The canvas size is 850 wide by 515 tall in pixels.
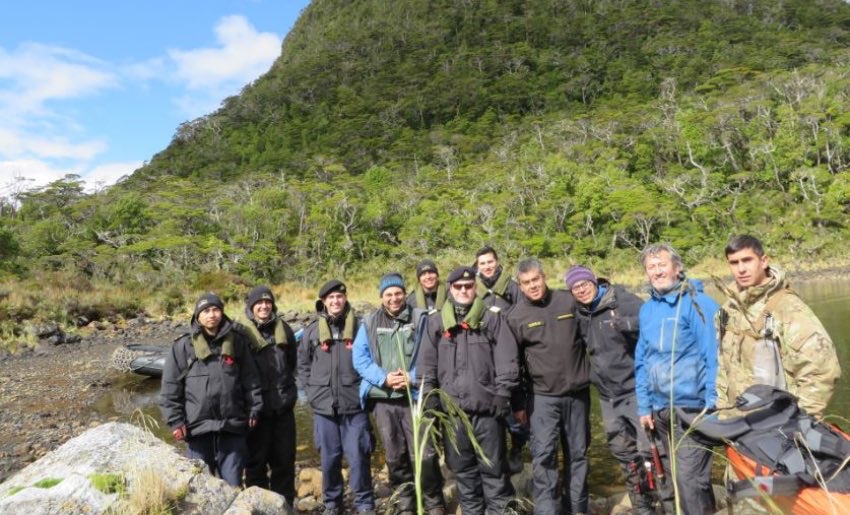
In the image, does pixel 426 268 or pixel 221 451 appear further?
pixel 426 268

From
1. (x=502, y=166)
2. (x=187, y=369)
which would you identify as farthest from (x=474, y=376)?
(x=502, y=166)

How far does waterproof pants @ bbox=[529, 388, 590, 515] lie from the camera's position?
283cm

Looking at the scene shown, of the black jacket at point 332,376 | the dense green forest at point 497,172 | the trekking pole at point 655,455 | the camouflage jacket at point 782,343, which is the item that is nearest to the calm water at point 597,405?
the camouflage jacket at point 782,343

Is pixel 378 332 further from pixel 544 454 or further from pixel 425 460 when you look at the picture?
pixel 544 454

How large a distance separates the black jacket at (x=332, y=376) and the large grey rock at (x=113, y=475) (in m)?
0.73

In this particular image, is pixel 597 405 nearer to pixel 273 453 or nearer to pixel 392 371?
pixel 392 371

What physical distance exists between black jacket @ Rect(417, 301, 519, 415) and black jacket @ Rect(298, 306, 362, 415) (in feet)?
1.90

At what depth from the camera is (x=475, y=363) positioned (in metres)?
2.79

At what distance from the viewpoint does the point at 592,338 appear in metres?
2.92

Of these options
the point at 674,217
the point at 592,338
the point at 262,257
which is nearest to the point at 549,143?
the point at 674,217

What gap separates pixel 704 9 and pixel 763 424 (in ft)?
272

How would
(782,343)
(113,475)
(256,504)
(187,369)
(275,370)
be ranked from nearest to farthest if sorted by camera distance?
(782,343) → (113,475) → (256,504) → (187,369) → (275,370)

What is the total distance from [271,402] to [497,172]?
31.3 m

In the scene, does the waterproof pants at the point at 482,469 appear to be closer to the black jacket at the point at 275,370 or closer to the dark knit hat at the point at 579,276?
the dark knit hat at the point at 579,276
